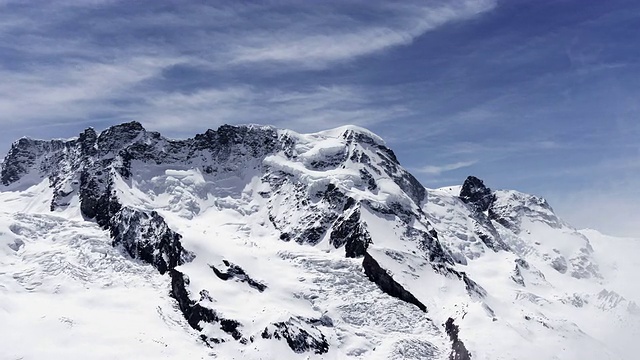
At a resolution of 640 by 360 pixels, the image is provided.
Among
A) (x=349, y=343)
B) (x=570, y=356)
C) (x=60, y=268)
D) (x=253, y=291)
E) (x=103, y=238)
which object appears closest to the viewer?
(x=570, y=356)

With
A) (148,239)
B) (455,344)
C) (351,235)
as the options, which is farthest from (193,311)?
(455,344)

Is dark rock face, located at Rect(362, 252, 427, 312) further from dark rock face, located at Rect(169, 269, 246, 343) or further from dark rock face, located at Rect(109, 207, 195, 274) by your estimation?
dark rock face, located at Rect(109, 207, 195, 274)

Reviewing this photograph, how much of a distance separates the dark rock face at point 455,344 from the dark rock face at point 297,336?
87.5 feet

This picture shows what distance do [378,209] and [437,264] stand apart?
2773 cm

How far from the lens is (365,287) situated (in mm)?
163625

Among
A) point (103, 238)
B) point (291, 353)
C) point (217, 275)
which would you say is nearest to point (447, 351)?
point (291, 353)

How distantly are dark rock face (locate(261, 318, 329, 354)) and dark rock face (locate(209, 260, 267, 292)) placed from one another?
2160 centimetres

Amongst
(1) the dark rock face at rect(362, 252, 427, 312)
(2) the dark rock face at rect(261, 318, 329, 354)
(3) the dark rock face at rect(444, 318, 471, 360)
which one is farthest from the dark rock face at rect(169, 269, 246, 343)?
(3) the dark rock face at rect(444, 318, 471, 360)

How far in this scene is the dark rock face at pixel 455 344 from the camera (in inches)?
5177

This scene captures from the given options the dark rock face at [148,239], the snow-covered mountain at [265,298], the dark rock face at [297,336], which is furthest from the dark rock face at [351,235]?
the dark rock face at [297,336]

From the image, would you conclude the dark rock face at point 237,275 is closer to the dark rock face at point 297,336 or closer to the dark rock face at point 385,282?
the dark rock face at point 297,336

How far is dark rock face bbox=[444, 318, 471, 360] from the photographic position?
13150 cm

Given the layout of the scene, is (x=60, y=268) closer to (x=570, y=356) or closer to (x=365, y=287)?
(x=365, y=287)

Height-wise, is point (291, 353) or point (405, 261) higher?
point (405, 261)
